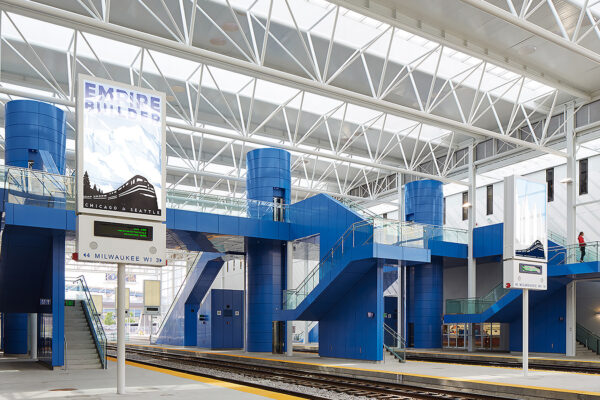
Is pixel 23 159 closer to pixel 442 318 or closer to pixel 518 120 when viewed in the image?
pixel 442 318

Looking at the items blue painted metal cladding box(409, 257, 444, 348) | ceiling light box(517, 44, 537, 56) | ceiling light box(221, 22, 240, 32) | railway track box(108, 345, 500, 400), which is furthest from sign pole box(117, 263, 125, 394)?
blue painted metal cladding box(409, 257, 444, 348)

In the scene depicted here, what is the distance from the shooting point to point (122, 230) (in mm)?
12453

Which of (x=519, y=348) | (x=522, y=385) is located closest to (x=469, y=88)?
(x=519, y=348)

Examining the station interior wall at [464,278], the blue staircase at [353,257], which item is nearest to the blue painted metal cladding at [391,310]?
the station interior wall at [464,278]

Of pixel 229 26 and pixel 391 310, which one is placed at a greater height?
pixel 229 26

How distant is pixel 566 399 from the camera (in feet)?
45.5

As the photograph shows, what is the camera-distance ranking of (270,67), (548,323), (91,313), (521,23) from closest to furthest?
(521,23) < (91,313) < (270,67) < (548,323)

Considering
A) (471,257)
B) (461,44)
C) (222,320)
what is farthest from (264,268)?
(461,44)

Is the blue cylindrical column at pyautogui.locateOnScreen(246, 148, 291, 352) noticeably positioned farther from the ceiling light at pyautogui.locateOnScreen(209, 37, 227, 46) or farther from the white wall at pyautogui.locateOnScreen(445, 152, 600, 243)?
the white wall at pyautogui.locateOnScreen(445, 152, 600, 243)

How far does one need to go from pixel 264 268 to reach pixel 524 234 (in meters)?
14.9

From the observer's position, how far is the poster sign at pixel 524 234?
59.6 ft

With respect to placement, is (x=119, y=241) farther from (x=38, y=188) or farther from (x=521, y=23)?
(x=521, y=23)

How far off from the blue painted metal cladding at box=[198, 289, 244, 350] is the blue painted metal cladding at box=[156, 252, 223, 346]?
2201 mm

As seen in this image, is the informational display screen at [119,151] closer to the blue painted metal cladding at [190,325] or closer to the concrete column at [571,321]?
the concrete column at [571,321]
